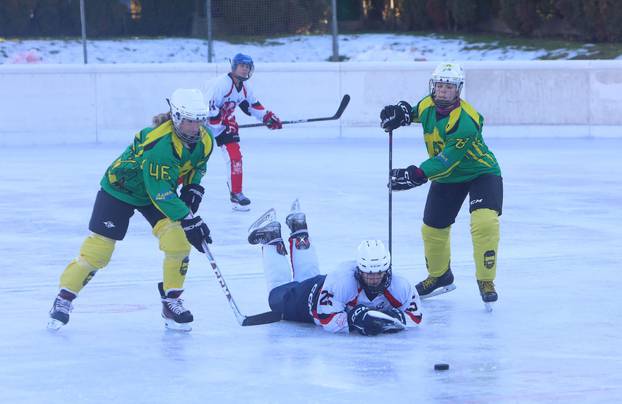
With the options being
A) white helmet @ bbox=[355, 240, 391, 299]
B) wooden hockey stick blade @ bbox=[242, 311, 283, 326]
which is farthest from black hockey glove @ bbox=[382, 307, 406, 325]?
wooden hockey stick blade @ bbox=[242, 311, 283, 326]

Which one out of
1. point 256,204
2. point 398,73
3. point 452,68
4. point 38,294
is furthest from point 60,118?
point 452,68

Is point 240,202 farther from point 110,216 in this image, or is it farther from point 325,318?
point 325,318

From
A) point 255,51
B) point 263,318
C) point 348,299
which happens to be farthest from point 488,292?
point 255,51

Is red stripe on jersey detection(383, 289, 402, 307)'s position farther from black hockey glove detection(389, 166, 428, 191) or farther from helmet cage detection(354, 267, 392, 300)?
black hockey glove detection(389, 166, 428, 191)

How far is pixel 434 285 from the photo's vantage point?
6.03 m

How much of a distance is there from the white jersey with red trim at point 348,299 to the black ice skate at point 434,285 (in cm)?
78

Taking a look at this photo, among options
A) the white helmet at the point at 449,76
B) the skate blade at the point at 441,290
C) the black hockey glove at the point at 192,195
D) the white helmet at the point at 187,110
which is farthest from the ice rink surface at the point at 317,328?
the white helmet at the point at 449,76

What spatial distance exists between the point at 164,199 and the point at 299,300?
2.61 feet

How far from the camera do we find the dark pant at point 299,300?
531 centimetres

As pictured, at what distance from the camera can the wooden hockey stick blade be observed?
532cm

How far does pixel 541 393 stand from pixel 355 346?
951 millimetres

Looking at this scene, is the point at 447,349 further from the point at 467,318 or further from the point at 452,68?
the point at 452,68

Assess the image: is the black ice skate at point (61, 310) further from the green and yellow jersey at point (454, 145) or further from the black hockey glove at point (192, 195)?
the green and yellow jersey at point (454, 145)

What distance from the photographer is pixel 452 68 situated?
5.71 m
